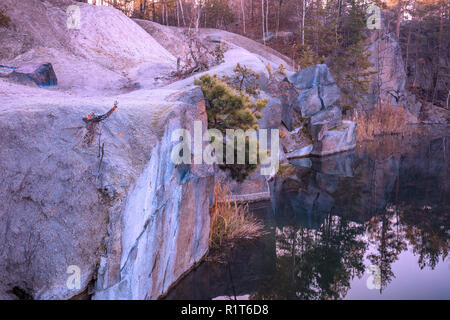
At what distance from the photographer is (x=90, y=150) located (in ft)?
10.9

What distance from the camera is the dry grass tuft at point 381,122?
1759 centimetres

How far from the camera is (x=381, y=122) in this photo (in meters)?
19.0

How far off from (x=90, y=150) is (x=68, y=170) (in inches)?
11.4

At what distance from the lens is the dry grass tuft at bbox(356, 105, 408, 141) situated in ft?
57.7

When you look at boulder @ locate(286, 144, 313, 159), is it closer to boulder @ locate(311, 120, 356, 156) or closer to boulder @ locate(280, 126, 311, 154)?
boulder @ locate(280, 126, 311, 154)

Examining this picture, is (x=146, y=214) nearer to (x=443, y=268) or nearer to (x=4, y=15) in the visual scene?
(x=443, y=268)

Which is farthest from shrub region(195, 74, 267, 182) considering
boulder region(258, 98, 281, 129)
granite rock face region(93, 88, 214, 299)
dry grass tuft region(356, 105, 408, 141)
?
dry grass tuft region(356, 105, 408, 141)

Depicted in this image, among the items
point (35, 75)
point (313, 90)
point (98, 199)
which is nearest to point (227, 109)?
point (98, 199)

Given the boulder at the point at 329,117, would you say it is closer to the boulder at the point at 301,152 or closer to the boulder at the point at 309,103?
the boulder at the point at 309,103

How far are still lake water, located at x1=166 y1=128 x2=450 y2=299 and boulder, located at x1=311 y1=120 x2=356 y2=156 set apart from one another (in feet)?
11.5

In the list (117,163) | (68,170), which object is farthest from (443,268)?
(68,170)

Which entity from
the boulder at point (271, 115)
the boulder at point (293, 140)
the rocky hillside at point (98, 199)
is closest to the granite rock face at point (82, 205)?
the rocky hillside at point (98, 199)

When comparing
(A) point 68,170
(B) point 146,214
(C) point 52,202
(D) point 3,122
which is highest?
(D) point 3,122

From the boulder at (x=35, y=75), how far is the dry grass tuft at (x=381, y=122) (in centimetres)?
1415
